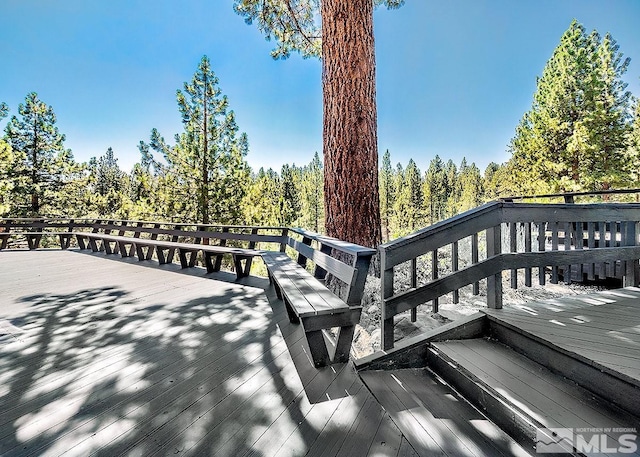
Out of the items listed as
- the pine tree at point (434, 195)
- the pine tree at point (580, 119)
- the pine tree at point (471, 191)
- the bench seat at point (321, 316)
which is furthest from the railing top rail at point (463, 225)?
the pine tree at point (471, 191)

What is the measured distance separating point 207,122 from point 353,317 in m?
13.7

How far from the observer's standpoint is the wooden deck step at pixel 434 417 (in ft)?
4.30

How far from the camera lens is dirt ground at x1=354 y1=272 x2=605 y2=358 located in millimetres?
3258

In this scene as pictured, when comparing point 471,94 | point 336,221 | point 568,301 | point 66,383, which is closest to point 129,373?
point 66,383

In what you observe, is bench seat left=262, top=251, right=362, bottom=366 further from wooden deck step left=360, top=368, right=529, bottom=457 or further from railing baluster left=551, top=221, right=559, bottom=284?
railing baluster left=551, top=221, right=559, bottom=284

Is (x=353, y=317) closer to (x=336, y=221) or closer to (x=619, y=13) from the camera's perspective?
(x=336, y=221)

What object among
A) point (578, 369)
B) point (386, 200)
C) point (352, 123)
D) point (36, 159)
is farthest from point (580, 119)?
point (36, 159)

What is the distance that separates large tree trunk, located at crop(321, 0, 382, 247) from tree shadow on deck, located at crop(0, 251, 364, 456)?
1.69m

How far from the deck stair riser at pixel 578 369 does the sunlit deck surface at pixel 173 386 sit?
102 centimetres

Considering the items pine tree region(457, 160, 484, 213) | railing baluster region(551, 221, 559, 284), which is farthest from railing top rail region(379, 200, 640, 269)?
pine tree region(457, 160, 484, 213)

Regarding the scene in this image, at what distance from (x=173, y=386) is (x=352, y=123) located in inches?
142

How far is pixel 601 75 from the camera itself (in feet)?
50.6

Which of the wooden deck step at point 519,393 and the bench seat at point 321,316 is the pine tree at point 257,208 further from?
the wooden deck step at point 519,393

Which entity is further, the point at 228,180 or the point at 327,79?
the point at 228,180
